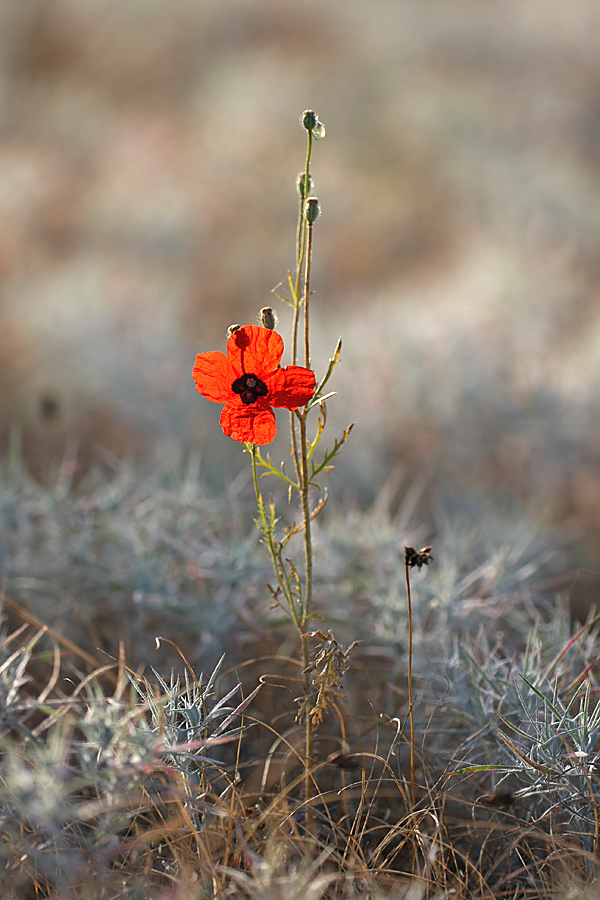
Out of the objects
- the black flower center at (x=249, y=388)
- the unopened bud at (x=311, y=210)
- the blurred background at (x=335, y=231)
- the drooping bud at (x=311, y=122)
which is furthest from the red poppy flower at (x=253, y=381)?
the blurred background at (x=335, y=231)

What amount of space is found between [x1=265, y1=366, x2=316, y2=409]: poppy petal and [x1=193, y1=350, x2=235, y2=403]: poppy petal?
2.3 inches

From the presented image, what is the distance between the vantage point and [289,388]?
985 mm

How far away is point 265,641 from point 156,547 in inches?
14.9

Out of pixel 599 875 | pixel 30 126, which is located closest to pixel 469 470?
pixel 599 875

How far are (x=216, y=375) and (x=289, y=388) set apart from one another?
11 centimetres

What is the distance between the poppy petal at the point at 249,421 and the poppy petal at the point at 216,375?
25 mm

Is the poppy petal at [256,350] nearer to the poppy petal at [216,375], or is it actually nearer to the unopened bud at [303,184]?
the poppy petal at [216,375]

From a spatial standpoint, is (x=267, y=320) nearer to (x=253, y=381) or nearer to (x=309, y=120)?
(x=253, y=381)

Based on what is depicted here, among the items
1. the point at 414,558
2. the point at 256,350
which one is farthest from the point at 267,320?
the point at 414,558

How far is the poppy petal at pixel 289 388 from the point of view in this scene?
0.98 meters

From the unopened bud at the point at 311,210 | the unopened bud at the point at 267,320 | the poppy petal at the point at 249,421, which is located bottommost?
the poppy petal at the point at 249,421

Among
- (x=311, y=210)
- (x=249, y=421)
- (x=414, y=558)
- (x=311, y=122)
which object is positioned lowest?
(x=414, y=558)

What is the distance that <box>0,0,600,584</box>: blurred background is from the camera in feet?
9.27

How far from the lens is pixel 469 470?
2.78 m
